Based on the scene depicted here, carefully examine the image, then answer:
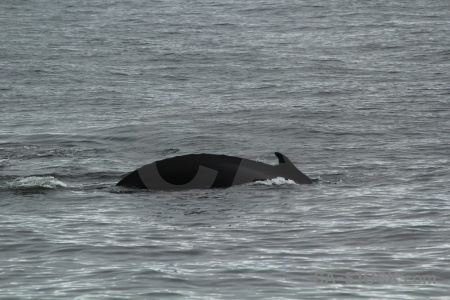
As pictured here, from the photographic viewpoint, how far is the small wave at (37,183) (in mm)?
18328

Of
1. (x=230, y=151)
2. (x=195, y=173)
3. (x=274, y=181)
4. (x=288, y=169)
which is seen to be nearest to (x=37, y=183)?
(x=195, y=173)

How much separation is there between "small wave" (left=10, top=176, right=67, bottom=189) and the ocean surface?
4cm

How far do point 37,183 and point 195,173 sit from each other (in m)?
3.07

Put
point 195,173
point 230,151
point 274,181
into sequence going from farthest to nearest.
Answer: point 230,151 → point 274,181 → point 195,173

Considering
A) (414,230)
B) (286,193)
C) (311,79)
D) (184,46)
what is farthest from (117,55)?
(414,230)

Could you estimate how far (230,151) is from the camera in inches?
936

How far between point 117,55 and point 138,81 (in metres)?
7.21

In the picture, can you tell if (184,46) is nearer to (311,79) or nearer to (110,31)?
(110,31)

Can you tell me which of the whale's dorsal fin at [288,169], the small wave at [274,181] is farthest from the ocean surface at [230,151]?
the whale's dorsal fin at [288,169]

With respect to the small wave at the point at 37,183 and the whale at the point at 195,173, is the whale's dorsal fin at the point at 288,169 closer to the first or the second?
the whale at the point at 195,173

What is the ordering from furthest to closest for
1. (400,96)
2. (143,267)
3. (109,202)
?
(400,96) → (109,202) → (143,267)

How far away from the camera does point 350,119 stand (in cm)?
2891

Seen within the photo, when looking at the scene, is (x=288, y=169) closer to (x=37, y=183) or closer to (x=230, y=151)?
(x=37, y=183)

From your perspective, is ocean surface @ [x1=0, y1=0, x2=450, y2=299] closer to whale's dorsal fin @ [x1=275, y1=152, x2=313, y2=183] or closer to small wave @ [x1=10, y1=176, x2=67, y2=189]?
small wave @ [x1=10, y1=176, x2=67, y2=189]
